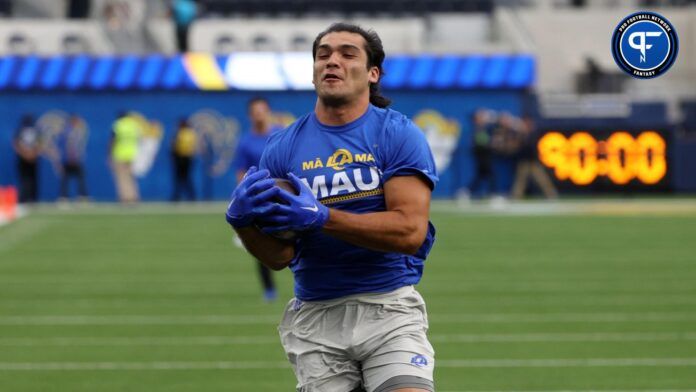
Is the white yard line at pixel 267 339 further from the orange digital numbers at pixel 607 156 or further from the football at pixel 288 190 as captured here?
the orange digital numbers at pixel 607 156

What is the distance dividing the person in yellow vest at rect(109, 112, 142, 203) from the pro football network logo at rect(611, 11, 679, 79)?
27183 mm

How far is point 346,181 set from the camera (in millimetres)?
5887

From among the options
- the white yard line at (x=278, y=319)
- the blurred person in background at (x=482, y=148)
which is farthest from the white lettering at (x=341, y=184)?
the blurred person in background at (x=482, y=148)

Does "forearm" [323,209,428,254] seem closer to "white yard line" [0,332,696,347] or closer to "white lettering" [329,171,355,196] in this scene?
"white lettering" [329,171,355,196]

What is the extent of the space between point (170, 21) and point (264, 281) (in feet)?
89.2

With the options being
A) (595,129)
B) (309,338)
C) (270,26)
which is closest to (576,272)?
(309,338)

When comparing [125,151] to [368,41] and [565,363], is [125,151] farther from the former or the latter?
[368,41]

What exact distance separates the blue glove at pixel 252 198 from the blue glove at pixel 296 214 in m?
0.03

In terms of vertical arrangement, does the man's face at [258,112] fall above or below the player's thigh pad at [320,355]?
above

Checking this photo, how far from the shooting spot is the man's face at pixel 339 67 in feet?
19.4

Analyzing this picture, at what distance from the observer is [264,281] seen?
49.1 feet

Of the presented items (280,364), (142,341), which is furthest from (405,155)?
(142,341)

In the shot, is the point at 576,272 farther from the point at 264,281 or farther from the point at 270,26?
the point at 270,26

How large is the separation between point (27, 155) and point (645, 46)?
2932 centimetres
